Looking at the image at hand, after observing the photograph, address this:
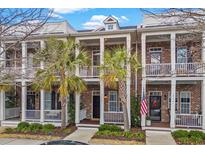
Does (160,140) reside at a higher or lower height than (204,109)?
lower

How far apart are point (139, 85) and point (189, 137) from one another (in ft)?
18.3

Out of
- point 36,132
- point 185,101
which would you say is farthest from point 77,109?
point 185,101

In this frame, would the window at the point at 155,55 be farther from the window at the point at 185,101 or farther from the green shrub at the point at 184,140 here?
the green shrub at the point at 184,140

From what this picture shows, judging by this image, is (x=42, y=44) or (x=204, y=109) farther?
(x=42, y=44)

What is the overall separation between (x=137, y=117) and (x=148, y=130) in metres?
1.13

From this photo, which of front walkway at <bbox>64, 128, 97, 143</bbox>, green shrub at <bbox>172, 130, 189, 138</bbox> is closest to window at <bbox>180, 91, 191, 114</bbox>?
green shrub at <bbox>172, 130, 189, 138</bbox>

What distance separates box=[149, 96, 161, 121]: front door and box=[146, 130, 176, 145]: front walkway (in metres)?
2.98

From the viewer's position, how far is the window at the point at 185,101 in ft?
53.5

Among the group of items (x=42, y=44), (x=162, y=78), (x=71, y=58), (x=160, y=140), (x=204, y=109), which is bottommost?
(x=160, y=140)

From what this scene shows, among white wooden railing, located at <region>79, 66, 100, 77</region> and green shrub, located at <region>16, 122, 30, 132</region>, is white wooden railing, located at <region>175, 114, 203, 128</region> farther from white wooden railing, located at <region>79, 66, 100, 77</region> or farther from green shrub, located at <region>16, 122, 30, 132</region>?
green shrub, located at <region>16, 122, 30, 132</region>

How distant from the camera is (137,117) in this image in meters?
14.8

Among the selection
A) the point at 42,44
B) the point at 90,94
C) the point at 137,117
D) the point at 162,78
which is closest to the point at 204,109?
the point at 162,78

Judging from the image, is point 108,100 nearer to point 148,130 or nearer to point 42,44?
point 148,130
